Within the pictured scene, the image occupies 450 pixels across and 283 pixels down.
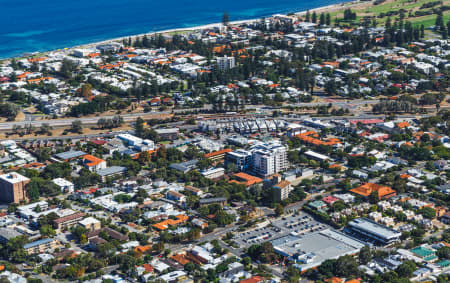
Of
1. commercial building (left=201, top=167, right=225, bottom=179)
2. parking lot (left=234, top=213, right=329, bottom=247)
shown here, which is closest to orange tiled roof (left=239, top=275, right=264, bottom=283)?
parking lot (left=234, top=213, right=329, bottom=247)

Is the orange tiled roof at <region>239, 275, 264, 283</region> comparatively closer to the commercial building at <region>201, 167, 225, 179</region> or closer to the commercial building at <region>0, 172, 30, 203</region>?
the commercial building at <region>201, 167, 225, 179</region>

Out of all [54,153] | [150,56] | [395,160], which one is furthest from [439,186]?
[150,56]

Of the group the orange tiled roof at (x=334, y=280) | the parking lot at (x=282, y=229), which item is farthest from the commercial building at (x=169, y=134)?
the orange tiled roof at (x=334, y=280)

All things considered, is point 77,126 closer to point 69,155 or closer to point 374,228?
point 69,155

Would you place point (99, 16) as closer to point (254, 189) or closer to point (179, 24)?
point (179, 24)

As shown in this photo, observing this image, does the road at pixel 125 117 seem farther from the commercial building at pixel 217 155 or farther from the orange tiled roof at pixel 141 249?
the orange tiled roof at pixel 141 249

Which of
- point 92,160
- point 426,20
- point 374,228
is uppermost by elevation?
point 426,20

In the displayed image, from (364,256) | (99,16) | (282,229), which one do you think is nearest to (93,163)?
(282,229)
